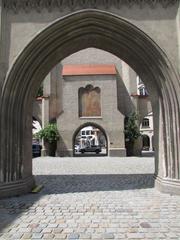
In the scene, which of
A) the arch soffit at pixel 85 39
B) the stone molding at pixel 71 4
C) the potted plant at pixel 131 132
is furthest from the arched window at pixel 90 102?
the stone molding at pixel 71 4

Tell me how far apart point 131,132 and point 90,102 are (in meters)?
5.34

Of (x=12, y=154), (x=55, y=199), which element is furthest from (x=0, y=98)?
(x=55, y=199)

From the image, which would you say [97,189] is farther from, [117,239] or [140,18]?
[140,18]

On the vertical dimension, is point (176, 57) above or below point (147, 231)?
above

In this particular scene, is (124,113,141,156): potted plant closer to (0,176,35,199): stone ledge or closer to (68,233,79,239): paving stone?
(0,176,35,199): stone ledge

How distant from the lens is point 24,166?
848 centimetres

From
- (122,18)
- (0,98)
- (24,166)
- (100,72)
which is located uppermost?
(100,72)

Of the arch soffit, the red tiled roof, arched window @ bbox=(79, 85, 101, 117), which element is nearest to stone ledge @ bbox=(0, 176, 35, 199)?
the arch soffit

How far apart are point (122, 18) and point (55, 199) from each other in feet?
17.4

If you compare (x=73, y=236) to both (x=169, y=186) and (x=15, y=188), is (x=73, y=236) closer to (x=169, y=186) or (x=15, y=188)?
(x=15, y=188)

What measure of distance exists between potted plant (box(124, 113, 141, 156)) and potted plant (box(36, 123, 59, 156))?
721 centimetres

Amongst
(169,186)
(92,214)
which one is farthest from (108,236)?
(169,186)

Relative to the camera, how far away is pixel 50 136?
1154 inches

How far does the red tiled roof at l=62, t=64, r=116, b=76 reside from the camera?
3089 cm
